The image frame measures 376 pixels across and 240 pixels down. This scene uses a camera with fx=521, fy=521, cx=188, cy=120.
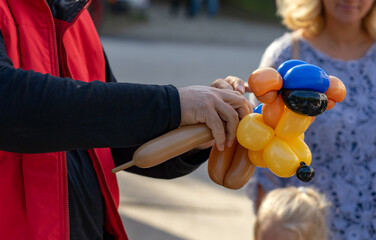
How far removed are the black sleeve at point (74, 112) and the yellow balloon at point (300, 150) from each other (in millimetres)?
310

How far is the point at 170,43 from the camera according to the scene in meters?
11.8

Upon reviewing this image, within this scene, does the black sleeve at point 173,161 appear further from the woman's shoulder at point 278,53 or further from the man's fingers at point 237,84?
the woman's shoulder at point 278,53

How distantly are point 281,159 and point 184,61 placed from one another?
839 centimetres

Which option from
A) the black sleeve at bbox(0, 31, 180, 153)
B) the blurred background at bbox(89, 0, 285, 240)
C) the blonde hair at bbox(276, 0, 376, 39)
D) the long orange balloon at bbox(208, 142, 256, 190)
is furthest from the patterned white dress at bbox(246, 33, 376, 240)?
the blurred background at bbox(89, 0, 285, 240)

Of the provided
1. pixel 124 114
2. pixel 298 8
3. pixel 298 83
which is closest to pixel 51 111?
pixel 124 114

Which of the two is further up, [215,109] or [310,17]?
[215,109]

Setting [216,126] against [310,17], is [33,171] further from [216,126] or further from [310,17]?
[310,17]

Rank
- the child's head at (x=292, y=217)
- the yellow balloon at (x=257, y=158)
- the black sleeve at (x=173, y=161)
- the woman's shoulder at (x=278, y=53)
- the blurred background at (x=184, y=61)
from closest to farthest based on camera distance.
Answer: the yellow balloon at (x=257, y=158) < the black sleeve at (x=173, y=161) < the child's head at (x=292, y=217) < the woman's shoulder at (x=278, y=53) < the blurred background at (x=184, y=61)

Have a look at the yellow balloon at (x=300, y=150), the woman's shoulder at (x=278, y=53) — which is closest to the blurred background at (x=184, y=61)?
the woman's shoulder at (x=278, y=53)

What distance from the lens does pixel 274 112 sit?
4.07 ft

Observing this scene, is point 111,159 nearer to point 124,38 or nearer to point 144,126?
point 144,126

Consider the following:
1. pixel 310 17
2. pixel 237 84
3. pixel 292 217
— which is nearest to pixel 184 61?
pixel 310 17

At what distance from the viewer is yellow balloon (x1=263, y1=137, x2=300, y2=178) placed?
119 centimetres

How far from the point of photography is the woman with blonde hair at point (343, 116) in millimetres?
2201
